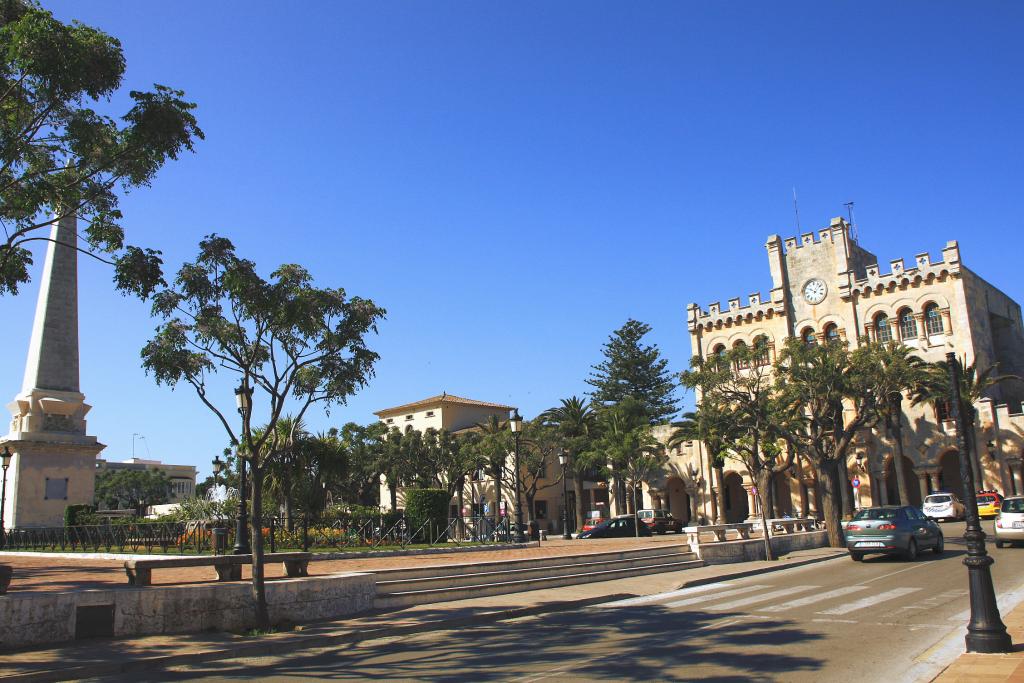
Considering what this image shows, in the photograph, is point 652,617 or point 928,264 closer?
point 652,617

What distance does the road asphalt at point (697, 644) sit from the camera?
8.95 metres

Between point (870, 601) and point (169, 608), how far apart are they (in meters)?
12.4

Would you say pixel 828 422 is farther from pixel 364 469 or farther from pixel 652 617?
pixel 364 469

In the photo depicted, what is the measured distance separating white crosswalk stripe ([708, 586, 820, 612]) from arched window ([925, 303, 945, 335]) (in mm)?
38650

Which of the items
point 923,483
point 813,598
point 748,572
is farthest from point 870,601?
point 923,483

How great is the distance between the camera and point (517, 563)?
→ 18.5 m

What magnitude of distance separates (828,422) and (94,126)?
2760 cm

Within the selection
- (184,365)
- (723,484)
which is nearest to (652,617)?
(184,365)

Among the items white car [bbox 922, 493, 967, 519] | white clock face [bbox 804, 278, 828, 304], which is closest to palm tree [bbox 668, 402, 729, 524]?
white car [bbox 922, 493, 967, 519]

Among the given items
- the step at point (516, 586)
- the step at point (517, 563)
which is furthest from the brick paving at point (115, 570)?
the step at point (516, 586)

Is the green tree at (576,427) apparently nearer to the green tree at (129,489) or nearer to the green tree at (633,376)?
the green tree at (633,376)

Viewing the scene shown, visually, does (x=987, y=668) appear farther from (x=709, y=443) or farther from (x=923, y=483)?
(x=923, y=483)

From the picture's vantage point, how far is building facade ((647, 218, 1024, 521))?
46438 mm

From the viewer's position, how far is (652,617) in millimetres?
13617
